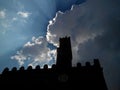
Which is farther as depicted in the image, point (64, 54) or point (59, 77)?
point (64, 54)

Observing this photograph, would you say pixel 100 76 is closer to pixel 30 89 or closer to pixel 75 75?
pixel 75 75

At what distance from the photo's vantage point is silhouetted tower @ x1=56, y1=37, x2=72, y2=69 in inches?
783

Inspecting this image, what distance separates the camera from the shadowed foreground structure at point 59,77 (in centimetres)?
1722

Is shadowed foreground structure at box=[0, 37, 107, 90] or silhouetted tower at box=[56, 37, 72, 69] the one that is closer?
shadowed foreground structure at box=[0, 37, 107, 90]

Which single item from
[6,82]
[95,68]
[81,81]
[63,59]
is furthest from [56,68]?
[6,82]

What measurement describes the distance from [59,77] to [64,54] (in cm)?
432

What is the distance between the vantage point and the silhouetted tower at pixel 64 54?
19.9m

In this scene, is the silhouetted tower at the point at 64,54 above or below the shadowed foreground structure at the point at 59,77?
above

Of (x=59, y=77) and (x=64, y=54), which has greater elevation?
(x=64, y=54)

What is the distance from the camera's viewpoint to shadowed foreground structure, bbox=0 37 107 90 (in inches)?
678

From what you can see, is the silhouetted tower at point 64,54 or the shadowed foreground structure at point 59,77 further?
the silhouetted tower at point 64,54

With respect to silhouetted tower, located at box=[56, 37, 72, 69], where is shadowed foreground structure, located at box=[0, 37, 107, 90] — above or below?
below

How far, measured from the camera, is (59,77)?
60.3 ft

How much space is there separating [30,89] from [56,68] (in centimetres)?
423
